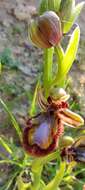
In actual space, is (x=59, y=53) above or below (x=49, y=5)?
below

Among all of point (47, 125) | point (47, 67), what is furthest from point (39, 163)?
point (47, 67)

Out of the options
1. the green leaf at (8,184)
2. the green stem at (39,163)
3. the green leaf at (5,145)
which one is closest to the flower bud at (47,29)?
the green stem at (39,163)

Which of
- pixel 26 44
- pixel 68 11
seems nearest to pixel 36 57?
pixel 26 44

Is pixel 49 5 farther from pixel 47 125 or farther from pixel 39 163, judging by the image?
pixel 39 163

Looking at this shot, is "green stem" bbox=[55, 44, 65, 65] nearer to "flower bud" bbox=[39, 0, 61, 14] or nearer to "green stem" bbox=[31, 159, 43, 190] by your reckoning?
"flower bud" bbox=[39, 0, 61, 14]

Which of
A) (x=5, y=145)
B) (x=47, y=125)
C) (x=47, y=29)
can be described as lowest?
(x=5, y=145)

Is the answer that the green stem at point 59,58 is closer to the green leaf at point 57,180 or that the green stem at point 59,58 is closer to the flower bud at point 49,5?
the flower bud at point 49,5
